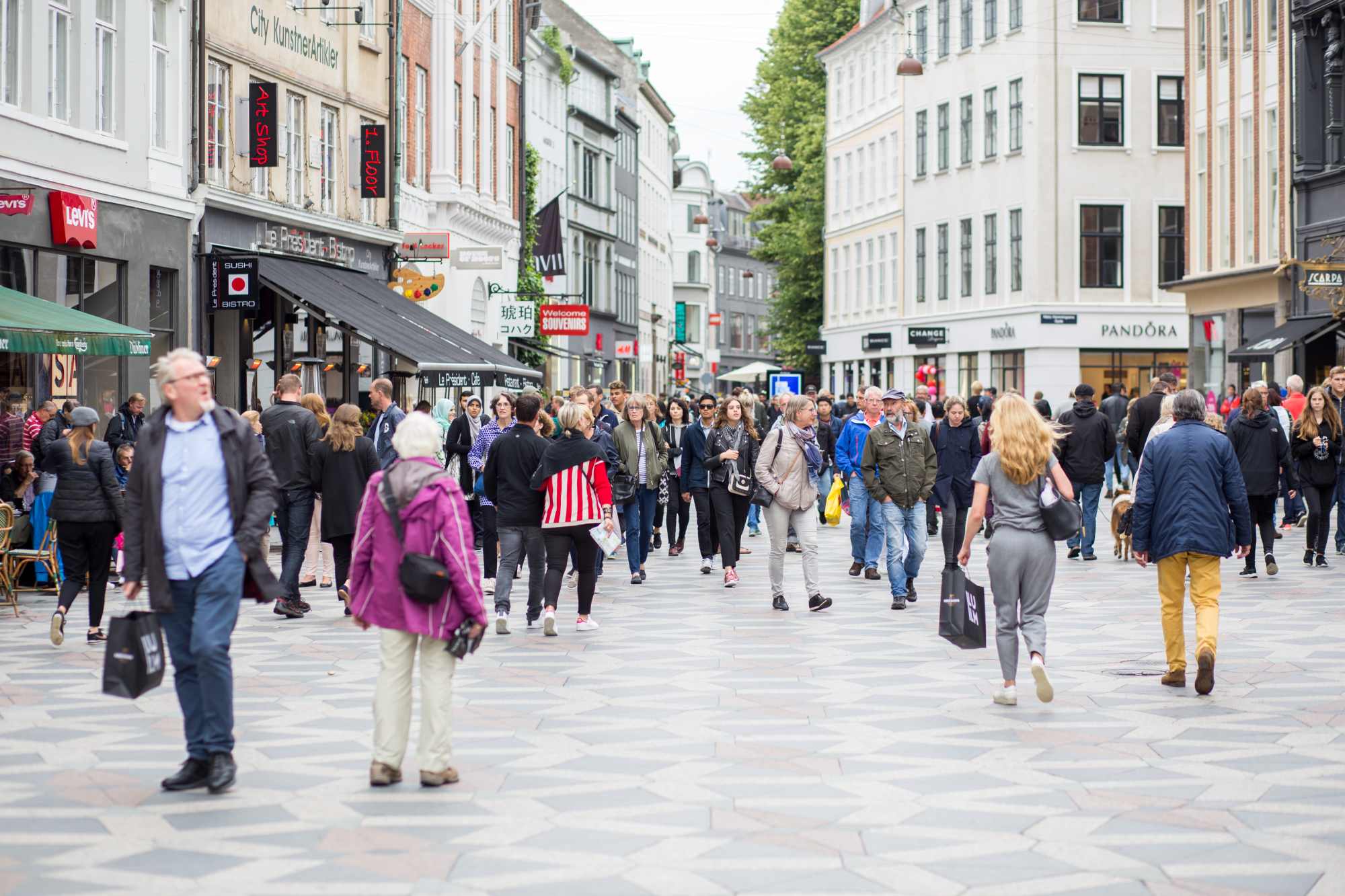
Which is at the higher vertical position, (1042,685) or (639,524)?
(639,524)

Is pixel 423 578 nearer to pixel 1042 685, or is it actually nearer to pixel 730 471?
pixel 1042 685

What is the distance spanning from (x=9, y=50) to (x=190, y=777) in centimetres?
1457

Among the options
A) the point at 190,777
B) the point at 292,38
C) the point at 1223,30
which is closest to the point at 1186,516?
the point at 190,777

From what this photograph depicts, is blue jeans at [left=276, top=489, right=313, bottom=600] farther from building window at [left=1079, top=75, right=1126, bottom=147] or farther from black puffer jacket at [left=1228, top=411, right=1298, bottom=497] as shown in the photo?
building window at [left=1079, top=75, right=1126, bottom=147]

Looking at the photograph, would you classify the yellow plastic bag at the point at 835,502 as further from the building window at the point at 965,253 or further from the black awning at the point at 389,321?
the building window at the point at 965,253

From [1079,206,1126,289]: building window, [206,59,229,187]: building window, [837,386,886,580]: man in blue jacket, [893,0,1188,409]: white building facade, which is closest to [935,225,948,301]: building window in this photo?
[893,0,1188,409]: white building facade

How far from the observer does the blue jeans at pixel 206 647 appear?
807 cm

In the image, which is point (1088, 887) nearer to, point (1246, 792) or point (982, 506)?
point (1246, 792)

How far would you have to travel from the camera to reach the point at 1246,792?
8.09 metres

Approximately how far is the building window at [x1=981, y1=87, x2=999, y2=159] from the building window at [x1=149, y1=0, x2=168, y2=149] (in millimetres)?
36393

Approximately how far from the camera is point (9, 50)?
20391 mm

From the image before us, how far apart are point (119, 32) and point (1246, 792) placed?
18852 mm

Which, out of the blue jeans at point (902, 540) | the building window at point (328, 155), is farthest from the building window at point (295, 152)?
the blue jeans at point (902, 540)

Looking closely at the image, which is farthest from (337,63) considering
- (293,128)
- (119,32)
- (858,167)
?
(858,167)
